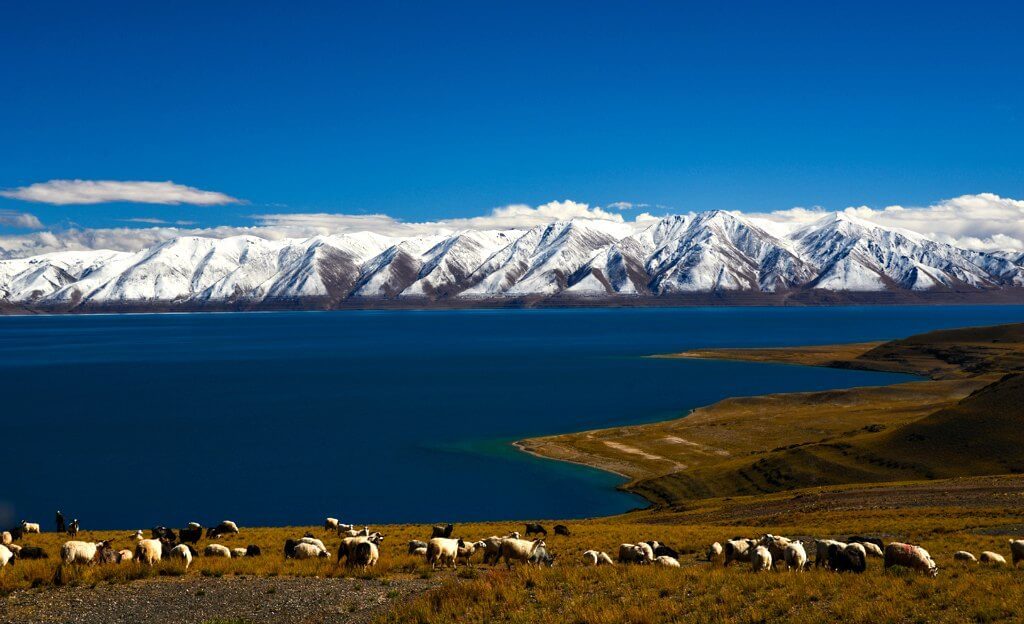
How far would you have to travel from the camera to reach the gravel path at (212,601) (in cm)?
2088

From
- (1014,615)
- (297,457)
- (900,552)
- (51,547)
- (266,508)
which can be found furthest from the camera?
(297,457)

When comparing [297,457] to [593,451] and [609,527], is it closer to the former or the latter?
[593,451]

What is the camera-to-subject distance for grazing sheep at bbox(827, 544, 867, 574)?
2317 cm

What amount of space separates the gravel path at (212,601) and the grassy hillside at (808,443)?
49728 millimetres

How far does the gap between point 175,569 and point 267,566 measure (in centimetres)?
302

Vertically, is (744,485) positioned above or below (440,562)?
below

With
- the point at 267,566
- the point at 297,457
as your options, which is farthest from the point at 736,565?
the point at 297,457

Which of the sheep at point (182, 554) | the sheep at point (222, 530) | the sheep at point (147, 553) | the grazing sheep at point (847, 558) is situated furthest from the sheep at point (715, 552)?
the sheep at point (222, 530)

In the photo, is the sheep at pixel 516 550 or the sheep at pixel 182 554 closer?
the sheep at pixel 182 554

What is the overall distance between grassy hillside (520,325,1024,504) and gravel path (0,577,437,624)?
49.7 m

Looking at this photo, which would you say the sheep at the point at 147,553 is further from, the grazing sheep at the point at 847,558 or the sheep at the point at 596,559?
the grazing sheep at the point at 847,558

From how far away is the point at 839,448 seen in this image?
75188mm

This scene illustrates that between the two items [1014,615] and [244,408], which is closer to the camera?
[1014,615]

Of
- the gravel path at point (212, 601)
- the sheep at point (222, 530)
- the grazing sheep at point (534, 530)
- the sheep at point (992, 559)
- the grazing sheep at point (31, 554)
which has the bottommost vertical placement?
the sheep at point (222, 530)
